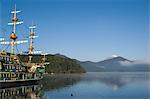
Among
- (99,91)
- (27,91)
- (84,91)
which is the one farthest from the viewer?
(99,91)

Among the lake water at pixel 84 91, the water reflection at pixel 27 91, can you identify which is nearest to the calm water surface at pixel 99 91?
the lake water at pixel 84 91

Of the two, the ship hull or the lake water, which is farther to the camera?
the ship hull

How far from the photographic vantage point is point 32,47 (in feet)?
238

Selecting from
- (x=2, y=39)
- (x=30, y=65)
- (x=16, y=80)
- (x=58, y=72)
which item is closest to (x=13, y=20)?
(x=2, y=39)

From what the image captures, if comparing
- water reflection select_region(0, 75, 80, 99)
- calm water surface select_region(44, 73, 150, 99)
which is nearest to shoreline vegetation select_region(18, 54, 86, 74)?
calm water surface select_region(44, 73, 150, 99)

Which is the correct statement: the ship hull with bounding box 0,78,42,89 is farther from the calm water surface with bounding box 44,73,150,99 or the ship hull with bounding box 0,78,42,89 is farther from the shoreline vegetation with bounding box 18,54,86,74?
the shoreline vegetation with bounding box 18,54,86,74

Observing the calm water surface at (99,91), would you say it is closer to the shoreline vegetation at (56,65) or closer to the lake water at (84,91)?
the lake water at (84,91)

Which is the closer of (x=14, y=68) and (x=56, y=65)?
(x=14, y=68)

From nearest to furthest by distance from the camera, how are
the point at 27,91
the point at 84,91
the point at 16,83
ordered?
the point at 27,91
the point at 84,91
the point at 16,83

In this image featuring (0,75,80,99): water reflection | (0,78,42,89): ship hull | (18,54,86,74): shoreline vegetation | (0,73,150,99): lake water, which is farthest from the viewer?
(18,54,86,74): shoreline vegetation

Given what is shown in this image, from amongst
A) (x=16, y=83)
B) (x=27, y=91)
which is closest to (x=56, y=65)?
(x=16, y=83)

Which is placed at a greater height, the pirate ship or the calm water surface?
the pirate ship

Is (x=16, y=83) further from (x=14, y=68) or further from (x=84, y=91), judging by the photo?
(x=84, y=91)

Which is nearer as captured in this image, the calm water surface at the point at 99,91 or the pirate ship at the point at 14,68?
the calm water surface at the point at 99,91
